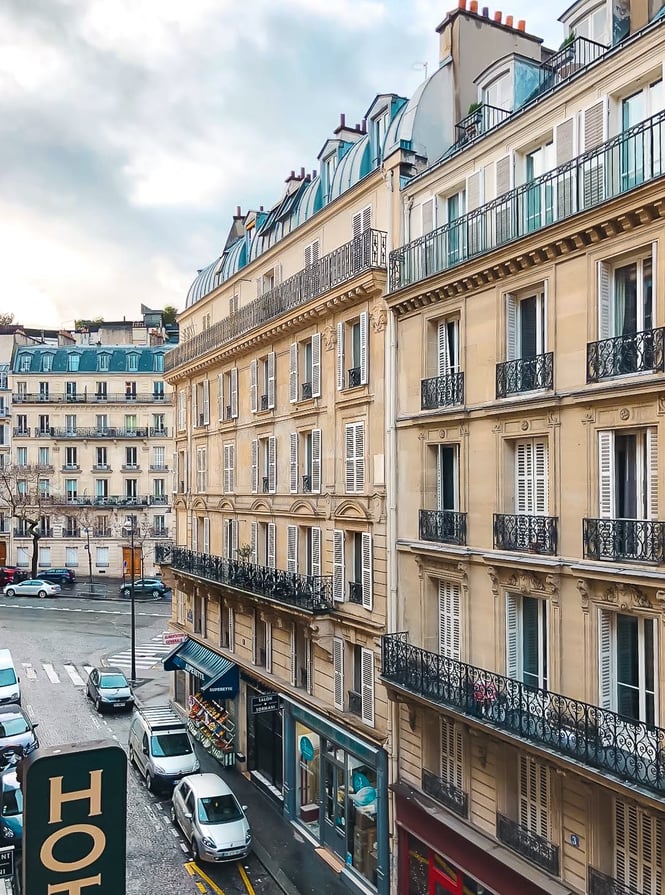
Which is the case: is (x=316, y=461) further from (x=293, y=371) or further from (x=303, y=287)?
(x=303, y=287)

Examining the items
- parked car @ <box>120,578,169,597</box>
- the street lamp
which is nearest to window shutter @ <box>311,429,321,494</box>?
the street lamp

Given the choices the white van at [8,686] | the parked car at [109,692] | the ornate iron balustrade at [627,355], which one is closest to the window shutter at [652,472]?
the ornate iron balustrade at [627,355]

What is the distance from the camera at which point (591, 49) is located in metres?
14.6

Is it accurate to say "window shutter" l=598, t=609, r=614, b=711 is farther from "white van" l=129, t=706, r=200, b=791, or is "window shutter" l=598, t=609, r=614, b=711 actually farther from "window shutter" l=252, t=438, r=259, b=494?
"white van" l=129, t=706, r=200, b=791

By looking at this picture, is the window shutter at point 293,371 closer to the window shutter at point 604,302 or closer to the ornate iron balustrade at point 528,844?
the window shutter at point 604,302

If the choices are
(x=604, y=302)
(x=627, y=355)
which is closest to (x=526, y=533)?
(x=627, y=355)

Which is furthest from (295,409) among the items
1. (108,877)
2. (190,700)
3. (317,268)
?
(108,877)

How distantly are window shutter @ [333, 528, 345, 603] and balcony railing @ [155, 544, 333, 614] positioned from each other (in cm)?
43

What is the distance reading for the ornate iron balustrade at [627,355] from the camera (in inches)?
465

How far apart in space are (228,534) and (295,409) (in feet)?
23.8

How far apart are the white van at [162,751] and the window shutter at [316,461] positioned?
413 inches

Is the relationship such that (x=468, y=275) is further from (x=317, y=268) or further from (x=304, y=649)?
(x=304, y=649)

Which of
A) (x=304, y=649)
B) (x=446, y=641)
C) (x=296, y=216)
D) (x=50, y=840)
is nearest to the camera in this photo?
(x=50, y=840)

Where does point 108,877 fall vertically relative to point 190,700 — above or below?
above
